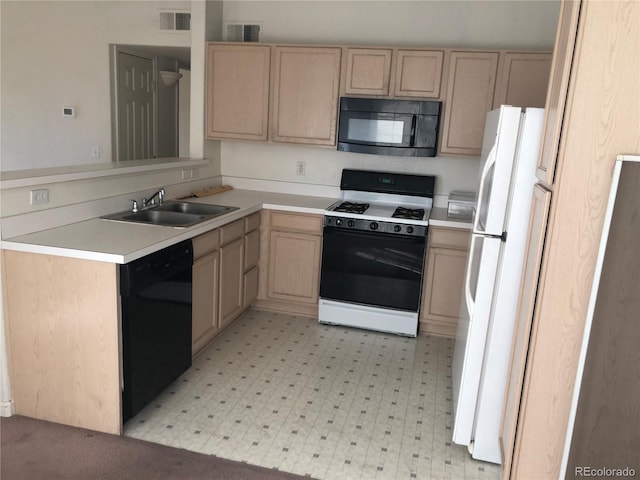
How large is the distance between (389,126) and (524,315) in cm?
227

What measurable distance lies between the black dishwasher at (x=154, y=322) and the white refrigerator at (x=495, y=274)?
58.1 inches

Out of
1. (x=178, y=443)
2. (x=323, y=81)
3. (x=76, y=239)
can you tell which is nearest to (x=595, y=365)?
(x=178, y=443)

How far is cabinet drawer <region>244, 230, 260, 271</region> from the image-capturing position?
12.5 ft

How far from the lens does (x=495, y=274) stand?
7.44ft

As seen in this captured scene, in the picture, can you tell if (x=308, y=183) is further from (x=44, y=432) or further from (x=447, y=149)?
(x=44, y=432)

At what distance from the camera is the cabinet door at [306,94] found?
395cm

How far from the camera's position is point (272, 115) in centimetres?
414

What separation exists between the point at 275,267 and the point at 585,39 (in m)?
2.91

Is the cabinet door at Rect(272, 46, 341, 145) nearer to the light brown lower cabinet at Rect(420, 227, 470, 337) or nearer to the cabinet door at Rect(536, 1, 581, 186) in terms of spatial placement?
the light brown lower cabinet at Rect(420, 227, 470, 337)

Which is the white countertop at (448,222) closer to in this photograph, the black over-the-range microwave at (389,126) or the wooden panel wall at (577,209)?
the black over-the-range microwave at (389,126)

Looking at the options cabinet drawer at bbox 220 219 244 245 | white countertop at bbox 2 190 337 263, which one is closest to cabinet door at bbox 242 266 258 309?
cabinet drawer at bbox 220 219 244 245

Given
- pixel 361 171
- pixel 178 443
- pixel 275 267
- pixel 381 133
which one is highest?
pixel 381 133

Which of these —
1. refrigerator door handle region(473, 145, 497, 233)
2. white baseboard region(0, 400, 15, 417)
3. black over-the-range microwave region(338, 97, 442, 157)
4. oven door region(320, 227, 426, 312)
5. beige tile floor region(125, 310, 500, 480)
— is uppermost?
black over-the-range microwave region(338, 97, 442, 157)

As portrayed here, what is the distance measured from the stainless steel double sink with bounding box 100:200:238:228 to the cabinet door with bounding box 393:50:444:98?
1.55 meters
